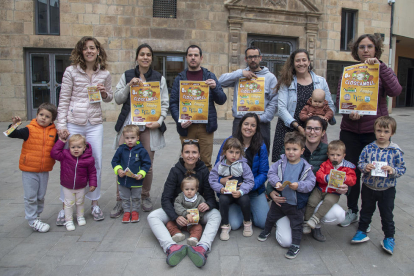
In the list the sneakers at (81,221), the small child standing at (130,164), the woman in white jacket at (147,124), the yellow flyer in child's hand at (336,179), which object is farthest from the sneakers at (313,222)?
the sneakers at (81,221)

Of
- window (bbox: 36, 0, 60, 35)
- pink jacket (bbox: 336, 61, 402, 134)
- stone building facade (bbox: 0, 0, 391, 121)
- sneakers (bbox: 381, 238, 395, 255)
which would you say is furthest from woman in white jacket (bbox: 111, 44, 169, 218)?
window (bbox: 36, 0, 60, 35)

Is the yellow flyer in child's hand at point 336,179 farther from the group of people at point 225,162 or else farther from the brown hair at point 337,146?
the brown hair at point 337,146

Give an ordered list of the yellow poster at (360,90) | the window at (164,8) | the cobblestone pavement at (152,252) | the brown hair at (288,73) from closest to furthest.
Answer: the cobblestone pavement at (152,252)
the yellow poster at (360,90)
the brown hair at (288,73)
the window at (164,8)

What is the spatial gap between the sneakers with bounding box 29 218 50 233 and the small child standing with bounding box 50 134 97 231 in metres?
0.20

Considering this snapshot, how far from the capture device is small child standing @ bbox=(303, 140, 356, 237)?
10.9ft

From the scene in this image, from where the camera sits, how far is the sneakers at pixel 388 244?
10.3 feet

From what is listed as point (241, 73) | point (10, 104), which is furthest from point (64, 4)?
point (241, 73)

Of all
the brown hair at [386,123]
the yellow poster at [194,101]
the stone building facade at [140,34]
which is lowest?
the brown hair at [386,123]

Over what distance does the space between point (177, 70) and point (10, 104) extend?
635 centimetres

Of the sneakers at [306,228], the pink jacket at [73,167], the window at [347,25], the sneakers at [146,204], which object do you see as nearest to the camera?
the sneakers at [306,228]

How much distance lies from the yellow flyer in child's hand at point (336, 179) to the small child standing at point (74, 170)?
99.9 inches

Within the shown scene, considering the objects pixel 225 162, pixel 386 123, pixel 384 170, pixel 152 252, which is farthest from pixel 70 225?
pixel 386 123

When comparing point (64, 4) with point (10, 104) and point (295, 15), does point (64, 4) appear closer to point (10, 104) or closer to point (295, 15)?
point (10, 104)

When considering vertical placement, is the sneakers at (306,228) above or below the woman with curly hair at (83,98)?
below
